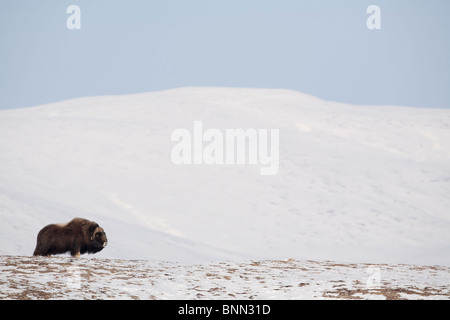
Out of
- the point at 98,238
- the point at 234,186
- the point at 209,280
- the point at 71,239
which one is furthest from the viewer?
the point at 234,186

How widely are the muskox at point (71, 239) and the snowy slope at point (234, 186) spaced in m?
38.7

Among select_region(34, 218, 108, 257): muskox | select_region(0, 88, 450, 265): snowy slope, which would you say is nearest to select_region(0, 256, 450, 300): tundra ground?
select_region(34, 218, 108, 257): muskox

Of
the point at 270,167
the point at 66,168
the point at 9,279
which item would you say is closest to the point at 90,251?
the point at 9,279

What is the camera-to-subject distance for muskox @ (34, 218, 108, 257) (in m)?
18.1

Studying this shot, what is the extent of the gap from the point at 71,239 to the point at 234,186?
231 feet

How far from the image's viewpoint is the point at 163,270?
1661 cm

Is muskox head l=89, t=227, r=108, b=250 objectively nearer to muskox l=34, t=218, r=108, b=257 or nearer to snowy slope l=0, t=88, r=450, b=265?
muskox l=34, t=218, r=108, b=257

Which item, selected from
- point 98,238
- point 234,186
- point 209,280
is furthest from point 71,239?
point 234,186

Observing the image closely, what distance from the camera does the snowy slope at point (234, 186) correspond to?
7112cm

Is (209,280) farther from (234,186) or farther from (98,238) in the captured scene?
(234,186)

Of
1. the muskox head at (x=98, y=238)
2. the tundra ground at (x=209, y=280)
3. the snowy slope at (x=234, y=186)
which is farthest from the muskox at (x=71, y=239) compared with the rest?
the snowy slope at (x=234, y=186)

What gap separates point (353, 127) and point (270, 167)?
20.5 metres

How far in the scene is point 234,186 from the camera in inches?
3477
